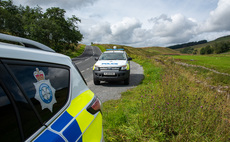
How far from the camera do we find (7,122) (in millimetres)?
777

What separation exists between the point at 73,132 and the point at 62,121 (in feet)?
0.40

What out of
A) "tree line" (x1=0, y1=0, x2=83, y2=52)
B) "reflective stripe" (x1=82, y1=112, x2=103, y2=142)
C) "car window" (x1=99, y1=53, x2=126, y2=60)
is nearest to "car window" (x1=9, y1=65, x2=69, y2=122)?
"reflective stripe" (x1=82, y1=112, x2=103, y2=142)

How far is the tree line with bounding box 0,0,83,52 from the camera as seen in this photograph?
26.2 metres

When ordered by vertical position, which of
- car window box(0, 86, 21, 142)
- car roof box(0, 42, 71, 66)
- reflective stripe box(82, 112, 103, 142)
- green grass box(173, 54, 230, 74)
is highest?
car roof box(0, 42, 71, 66)

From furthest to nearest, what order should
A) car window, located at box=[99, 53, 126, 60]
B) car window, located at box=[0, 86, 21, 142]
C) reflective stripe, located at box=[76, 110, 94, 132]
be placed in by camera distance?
1. car window, located at box=[99, 53, 126, 60]
2. reflective stripe, located at box=[76, 110, 94, 132]
3. car window, located at box=[0, 86, 21, 142]

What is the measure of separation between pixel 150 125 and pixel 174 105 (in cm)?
75

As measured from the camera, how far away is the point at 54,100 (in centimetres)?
116

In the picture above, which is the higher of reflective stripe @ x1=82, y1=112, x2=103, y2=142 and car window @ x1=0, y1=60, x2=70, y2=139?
car window @ x1=0, y1=60, x2=70, y2=139

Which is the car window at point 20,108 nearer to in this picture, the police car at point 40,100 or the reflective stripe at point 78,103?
the police car at point 40,100

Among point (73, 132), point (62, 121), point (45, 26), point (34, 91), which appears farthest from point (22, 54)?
point (45, 26)

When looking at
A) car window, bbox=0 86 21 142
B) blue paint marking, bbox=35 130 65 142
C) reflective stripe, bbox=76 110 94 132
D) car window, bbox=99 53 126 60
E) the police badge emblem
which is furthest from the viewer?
car window, bbox=99 53 126 60

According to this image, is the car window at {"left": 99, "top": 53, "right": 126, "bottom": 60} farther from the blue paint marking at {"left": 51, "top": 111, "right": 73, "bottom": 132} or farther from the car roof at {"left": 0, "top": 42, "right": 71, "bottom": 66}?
the blue paint marking at {"left": 51, "top": 111, "right": 73, "bottom": 132}

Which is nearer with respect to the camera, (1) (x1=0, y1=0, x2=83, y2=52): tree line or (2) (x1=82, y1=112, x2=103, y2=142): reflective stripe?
(2) (x1=82, y1=112, x2=103, y2=142): reflective stripe

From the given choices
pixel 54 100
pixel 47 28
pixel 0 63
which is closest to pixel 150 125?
pixel 54 100
